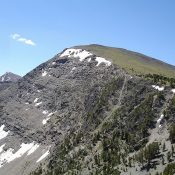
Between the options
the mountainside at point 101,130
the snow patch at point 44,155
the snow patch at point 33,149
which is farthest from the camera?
the snow patch at point 33,149

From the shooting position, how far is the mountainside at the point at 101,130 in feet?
385

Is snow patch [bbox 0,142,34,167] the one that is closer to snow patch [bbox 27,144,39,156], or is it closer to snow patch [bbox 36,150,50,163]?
snow patch [bbox 27,144,39,156]

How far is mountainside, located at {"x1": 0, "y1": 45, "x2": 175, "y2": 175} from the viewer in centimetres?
11731

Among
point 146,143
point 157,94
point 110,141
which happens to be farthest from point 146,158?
point 157,94

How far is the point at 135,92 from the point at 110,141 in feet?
92.9

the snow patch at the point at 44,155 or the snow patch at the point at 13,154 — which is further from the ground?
the snow patch at the point at 13,154

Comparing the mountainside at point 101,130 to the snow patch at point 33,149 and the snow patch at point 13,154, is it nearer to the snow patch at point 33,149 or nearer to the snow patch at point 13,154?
the snow patch at point 13,154

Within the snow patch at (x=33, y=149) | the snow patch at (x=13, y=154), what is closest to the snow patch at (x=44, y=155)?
the snow patch at (x=33, y=149)

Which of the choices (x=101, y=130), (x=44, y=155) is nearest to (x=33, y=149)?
(x=44, y=155)

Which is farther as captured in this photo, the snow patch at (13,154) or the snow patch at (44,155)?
the snow patch at (13,154)

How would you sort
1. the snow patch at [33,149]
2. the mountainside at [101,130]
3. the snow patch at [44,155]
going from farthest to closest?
1. the snow patch at [33,149]
2. the snow patch at [44,155]
3. the mountainside at [101,130]

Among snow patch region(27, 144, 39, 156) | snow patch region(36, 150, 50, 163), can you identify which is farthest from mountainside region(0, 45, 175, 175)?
snow patch region(27, 144, 39, 156)

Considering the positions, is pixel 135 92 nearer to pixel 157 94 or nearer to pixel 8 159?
pixel 157 94

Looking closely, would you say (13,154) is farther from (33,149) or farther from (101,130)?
(101,130)
